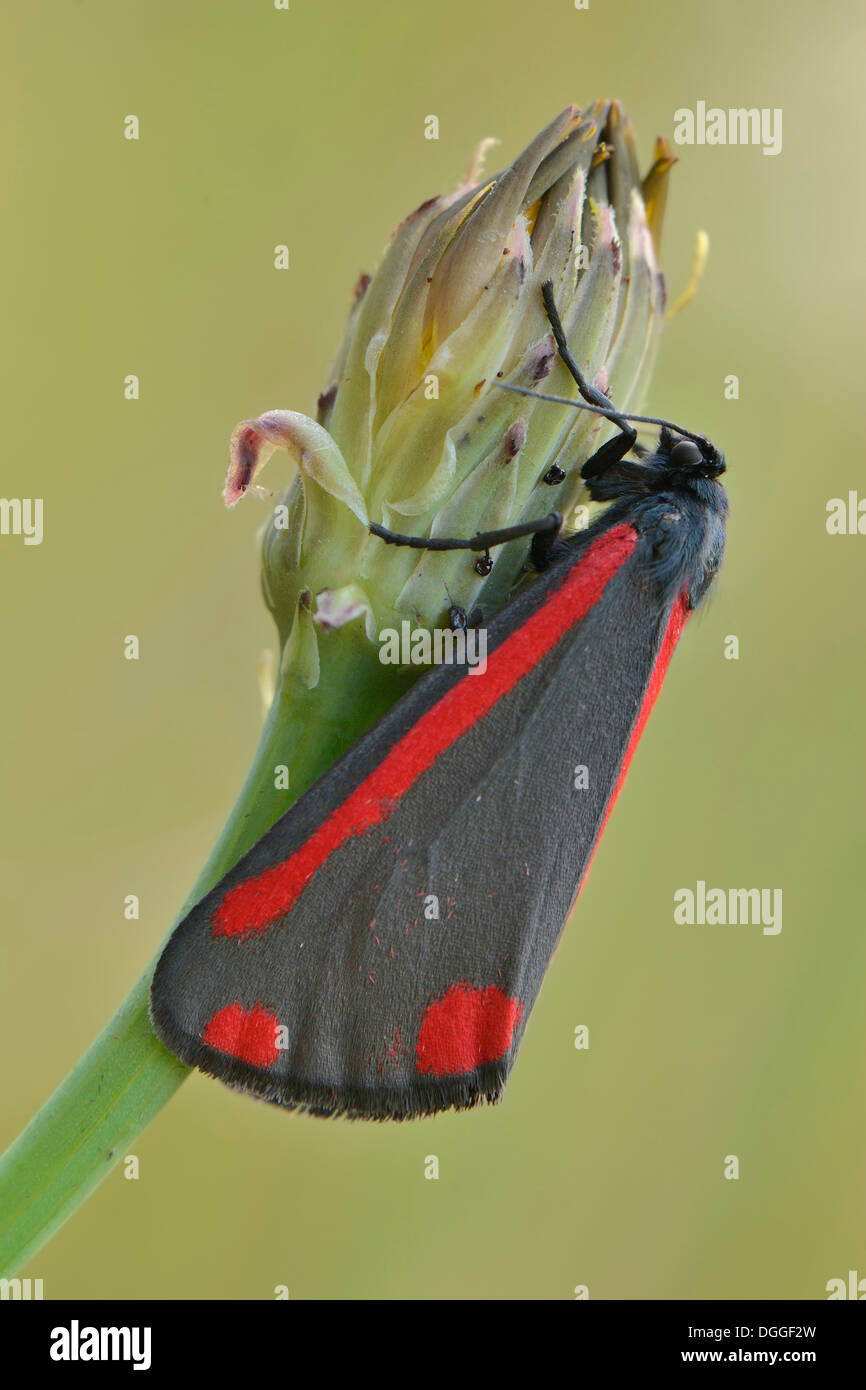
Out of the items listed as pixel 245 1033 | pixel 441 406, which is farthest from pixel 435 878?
pixel 441 406

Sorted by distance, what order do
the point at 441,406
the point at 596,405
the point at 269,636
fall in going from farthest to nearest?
1. the point at 269,636
2. the point at 596,405
3. the point at 441,406

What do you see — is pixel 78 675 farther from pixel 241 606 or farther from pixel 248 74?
pixel 248 74

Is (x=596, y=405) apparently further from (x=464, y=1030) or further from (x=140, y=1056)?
(x=140, y=1056)

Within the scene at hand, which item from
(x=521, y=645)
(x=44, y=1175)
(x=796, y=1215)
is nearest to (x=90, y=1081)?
(x=44, y=1175)

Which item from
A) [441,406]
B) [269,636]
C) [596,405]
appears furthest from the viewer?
[269,636]

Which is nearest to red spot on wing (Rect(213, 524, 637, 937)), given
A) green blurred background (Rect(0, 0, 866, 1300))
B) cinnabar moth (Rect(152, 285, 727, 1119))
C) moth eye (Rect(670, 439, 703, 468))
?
cinnabar moth (Rect(152, 285, 727, 1119))

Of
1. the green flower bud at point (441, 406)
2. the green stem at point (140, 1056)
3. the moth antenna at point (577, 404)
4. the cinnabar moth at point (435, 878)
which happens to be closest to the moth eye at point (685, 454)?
the moth antenna at point (577, 404)

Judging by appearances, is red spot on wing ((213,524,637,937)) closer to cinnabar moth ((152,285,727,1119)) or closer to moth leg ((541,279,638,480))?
cinnabar moth ((152,285,727,1119))
